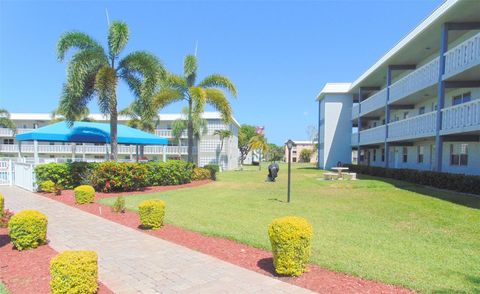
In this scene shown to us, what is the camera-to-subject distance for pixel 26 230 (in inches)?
234

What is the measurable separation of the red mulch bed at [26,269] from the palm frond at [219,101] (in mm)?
14482

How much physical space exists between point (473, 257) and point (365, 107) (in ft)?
→ 81.4

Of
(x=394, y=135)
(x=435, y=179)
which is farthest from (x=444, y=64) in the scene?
(x=394, y=135)

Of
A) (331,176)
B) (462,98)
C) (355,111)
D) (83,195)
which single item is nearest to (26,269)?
(83,195)

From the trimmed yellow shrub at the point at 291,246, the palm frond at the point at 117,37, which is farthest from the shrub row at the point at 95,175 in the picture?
the trimmed yellow shrub at the point at 291,246

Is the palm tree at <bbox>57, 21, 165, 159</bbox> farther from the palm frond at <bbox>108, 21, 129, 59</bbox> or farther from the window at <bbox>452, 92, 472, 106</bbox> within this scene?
the window at <bbox>452, 92, 472, 106</bbox>

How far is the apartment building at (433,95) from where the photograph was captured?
14.1 meters

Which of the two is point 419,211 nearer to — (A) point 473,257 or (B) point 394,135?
(A) point 473,257

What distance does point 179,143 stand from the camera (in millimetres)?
43656

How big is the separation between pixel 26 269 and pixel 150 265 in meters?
1.87

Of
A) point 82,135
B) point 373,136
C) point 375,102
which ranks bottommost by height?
point 82,135

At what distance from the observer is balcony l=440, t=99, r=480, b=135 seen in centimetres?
1277

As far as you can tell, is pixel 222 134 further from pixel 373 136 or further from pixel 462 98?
pixel 462 98

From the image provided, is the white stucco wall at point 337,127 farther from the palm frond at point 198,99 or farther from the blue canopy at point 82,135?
the blue canopy at point 82,135
